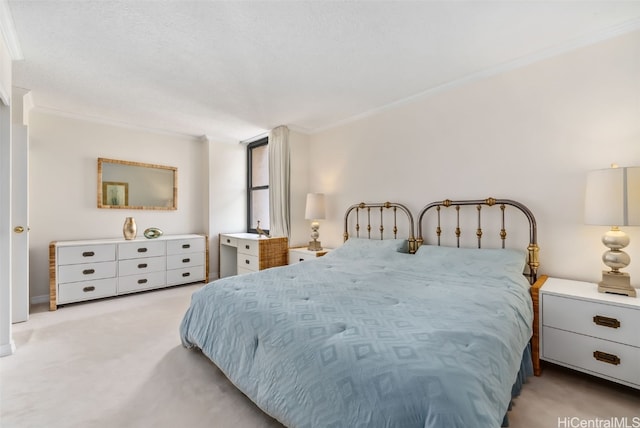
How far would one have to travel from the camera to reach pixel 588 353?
5.47 feet

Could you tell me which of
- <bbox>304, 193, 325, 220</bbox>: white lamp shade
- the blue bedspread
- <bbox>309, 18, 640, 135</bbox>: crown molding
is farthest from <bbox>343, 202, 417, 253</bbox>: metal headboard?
<bbox>309, 18, 640, 135</bbox>: crown molding

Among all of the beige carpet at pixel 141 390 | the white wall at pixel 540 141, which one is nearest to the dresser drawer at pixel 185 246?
the beige carpet at pixel 141 390

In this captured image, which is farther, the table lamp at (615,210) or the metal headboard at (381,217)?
the metal headboard at (381,217)

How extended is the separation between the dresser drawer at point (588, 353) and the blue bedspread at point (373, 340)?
35 centimetres

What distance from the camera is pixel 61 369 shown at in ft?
6.14

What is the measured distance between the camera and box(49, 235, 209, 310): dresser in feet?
10.1

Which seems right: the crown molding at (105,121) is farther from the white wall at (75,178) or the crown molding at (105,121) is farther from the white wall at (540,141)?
the white wall at (540,141)

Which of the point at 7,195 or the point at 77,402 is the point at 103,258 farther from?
the point at 77,402

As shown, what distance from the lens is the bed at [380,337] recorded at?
869 millimetres

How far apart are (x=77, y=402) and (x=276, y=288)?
49.5 inches

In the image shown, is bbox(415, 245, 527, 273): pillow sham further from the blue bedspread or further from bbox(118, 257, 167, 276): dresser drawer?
bbox(118, 257, 167, 276): dresser drawer

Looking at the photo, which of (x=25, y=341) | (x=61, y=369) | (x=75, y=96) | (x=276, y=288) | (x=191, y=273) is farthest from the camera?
(x=191, y=273)

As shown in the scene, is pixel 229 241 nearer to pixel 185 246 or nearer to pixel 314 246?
pixel 185 246

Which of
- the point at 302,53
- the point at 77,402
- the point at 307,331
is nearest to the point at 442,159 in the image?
the point at 302,53
